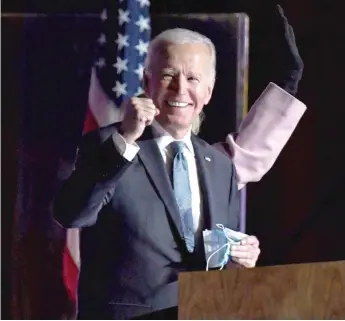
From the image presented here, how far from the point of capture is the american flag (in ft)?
6.26

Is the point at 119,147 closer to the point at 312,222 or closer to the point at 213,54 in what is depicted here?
the point at 213,54

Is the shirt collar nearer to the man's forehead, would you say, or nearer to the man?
the man

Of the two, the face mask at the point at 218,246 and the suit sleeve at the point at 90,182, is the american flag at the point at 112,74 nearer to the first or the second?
the suit sleeve at the point at 90,182

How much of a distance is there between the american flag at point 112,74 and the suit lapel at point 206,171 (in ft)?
0.69

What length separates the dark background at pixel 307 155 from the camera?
6.53ft

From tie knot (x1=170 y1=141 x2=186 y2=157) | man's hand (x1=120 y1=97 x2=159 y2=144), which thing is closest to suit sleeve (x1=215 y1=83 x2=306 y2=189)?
tie knot (x1=170 y1=141 x2=186 y2=157)

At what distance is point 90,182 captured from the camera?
1.87 m

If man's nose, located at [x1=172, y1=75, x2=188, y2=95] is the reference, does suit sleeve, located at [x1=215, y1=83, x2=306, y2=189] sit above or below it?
below

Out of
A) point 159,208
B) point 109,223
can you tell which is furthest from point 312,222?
point 109,223

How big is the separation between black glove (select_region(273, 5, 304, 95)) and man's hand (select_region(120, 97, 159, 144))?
0.35 metres

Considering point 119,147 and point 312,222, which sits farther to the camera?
point 312,222

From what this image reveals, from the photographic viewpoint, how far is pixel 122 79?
1913mm

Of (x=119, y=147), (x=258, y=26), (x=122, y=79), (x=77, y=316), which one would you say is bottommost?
(x=77, y=316)

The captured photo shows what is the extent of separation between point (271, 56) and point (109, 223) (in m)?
0.60
